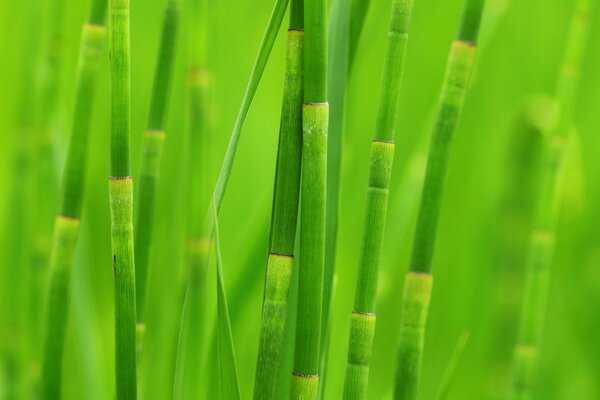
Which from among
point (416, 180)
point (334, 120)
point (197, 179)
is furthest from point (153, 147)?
point (416, 180)

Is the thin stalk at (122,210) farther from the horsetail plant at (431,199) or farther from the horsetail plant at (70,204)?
the horsetail plant at (431,199)

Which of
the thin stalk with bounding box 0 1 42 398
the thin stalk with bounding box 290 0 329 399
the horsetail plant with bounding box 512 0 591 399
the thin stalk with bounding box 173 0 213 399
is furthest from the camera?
the thin stalk with bounding box 0 1 42 398

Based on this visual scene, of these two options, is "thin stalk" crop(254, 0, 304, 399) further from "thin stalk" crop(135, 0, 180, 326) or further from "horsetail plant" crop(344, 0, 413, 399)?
"thin stalk" crop(135, 0, 180, 326)

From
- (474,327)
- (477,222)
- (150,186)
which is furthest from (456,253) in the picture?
(150,186)

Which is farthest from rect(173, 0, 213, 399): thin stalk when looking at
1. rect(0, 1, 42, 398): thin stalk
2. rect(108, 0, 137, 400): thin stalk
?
rect(0, 1, 42, 398): thin stalk

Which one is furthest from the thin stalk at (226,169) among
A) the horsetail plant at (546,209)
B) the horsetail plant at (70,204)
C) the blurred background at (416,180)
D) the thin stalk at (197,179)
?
the horsetail plant at (546,209)
